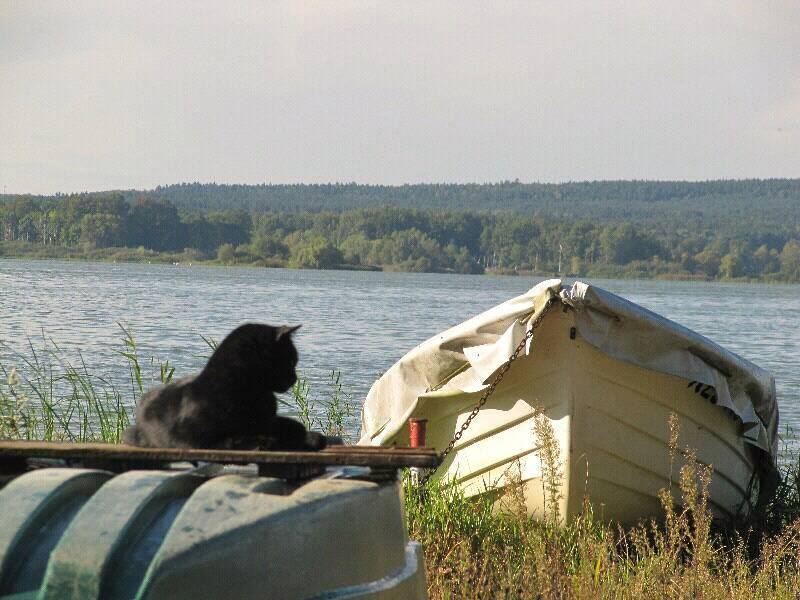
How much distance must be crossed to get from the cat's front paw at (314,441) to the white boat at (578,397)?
3.72 m

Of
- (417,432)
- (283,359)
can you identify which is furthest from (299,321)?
(283,359)

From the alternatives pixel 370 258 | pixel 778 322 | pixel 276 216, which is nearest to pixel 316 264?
pixel 370 258

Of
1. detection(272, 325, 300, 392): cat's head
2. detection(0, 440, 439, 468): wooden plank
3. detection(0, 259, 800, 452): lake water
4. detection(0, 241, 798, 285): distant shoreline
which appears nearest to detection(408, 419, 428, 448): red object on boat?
detection(272, 325, 300, 392): cat's head

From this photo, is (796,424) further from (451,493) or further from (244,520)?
(244,520)

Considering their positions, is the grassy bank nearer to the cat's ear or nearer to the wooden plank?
the cat's ear

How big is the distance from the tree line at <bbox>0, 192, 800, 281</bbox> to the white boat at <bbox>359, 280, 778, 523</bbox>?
90.1 meters

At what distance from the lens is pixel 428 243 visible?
11231 cm

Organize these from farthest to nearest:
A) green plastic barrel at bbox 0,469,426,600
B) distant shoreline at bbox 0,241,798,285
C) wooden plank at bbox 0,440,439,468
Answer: distant shoreline at bbox 0,241,798,285 < wooden plank at bbox 0,440,439,468 < green plastic barrel at bbox 0,469,426,600

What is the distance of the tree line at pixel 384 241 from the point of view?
97688 millimetres

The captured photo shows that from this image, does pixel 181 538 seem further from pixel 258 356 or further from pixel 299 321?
pixel 299 321

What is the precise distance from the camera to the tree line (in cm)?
9769

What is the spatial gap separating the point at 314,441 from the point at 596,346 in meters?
4.21

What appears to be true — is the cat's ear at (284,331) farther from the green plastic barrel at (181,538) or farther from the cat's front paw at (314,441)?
the green plastic barrel at (181,538)

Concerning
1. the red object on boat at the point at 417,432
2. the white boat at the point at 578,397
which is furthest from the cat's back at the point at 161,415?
the white boat at the point at 578,397
